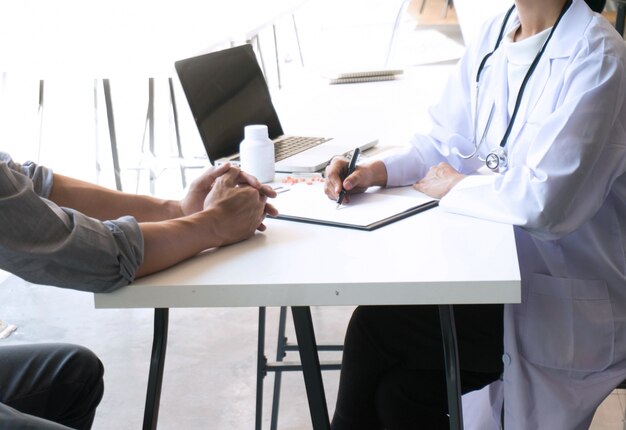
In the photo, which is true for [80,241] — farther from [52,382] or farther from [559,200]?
[559,200]

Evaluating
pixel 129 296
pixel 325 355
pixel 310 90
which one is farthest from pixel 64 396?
pixel 310 90

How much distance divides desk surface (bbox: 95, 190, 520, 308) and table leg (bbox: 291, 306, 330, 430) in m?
0.09

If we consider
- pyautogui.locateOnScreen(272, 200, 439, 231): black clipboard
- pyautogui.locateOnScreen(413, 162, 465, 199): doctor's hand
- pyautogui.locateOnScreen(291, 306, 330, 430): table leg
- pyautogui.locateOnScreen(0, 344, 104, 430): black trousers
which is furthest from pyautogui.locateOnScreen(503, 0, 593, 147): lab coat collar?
pyautogui.locateOnScreen(0, 344, 104, 430): black trousers

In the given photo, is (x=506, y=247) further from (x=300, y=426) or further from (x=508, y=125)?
(x=300, y=426)

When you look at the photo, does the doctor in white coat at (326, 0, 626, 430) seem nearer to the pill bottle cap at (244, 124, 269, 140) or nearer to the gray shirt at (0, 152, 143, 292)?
the pill bottle cap at (244, 124, 269, 140)

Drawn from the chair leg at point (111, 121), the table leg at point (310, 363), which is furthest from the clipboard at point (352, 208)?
the chair leg at point (111, 121)

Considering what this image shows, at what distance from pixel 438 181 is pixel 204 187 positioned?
0.45m

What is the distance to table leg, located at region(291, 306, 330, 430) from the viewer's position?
1.22m

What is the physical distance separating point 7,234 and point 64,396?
443mm

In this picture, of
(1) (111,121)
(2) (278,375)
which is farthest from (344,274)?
(1) (111,121)

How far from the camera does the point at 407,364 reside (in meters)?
1.59

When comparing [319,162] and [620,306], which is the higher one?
[319,162]

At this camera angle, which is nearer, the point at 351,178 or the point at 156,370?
the point at 156,370

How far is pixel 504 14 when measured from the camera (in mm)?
1764
